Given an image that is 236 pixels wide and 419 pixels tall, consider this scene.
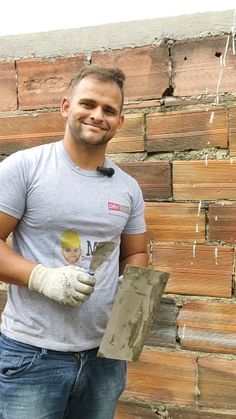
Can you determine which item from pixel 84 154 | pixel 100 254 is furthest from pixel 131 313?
pixel 84 154

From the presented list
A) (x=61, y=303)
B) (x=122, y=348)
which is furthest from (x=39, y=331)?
(x=122, y=348)

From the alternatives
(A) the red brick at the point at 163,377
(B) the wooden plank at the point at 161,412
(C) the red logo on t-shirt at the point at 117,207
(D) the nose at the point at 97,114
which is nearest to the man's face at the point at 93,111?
(D) the nose at the point at 97,114

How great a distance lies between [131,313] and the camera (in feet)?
5.07

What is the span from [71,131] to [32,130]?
0.61 meters

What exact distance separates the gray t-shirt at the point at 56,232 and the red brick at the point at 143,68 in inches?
22.8

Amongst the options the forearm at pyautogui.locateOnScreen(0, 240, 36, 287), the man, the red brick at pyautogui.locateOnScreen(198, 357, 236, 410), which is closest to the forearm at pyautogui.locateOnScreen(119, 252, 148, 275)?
the man

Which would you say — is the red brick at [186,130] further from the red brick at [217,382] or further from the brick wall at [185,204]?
the red brick at [217,382]

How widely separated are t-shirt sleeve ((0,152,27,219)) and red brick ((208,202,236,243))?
0.79 metres

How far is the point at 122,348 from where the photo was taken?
1.54 meters

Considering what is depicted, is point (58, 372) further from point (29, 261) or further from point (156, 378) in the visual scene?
point (156, 378)

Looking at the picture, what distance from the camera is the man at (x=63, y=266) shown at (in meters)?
1.47

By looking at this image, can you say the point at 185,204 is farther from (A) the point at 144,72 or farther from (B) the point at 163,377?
(B) the point at 163,377

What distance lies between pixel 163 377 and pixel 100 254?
31.4 inches

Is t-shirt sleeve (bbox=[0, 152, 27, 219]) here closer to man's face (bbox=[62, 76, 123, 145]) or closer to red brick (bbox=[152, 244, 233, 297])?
man's face (bbox=[62, 76, 123, 145])
